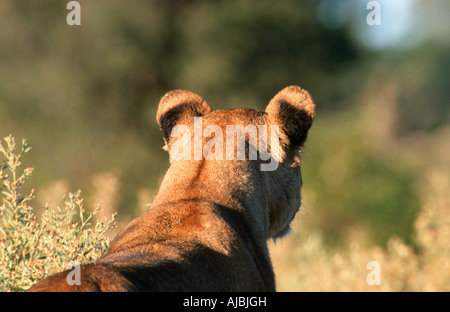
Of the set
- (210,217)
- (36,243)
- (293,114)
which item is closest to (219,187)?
(210,217)

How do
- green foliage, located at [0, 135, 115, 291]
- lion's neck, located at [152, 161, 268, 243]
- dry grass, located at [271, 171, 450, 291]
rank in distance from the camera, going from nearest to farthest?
lion's neck, located at [152, 161, 268, 243] → green foliage, located at [0, 135, 115, 291] → dry grass, located at [271, 171, 450, 291]

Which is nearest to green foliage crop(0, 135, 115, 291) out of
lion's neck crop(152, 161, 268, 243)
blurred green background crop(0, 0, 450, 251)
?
lion's neck crop(152, 161, 268, 243)

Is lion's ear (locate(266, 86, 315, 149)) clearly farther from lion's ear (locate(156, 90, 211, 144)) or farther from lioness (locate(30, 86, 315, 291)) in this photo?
lion's ear (locate(156, 90, 211, 144))

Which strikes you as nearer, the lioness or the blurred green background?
the lioness

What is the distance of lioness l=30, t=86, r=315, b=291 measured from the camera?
3195mm

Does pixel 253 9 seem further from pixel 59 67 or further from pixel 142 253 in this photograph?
pixel 142 253

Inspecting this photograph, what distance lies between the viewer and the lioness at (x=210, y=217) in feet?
10.5

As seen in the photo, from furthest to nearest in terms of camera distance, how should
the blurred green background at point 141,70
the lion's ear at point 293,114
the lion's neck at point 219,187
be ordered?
1. the blurred green background at point 141,70
2. the lion's ear at point 293,114
3. the lion's neck at point 219,187

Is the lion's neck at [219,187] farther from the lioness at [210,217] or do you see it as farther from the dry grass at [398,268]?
the dry grass at [398,268]

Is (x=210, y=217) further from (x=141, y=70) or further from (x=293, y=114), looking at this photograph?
(x=141, y=70)

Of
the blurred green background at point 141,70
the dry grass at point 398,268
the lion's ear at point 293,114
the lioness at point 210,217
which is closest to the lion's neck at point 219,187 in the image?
the lioness at point 210,217

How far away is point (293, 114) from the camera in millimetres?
4906
